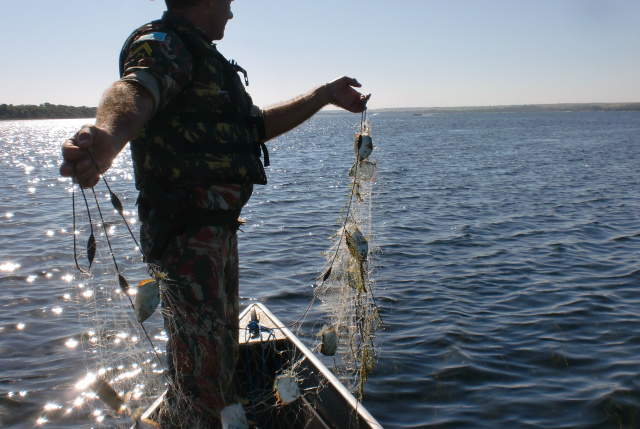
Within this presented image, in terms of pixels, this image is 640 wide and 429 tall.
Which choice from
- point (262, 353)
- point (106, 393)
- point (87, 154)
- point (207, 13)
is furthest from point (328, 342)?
point (87, 154)

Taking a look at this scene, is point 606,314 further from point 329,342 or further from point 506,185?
point 506,185

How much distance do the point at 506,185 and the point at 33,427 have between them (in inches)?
791

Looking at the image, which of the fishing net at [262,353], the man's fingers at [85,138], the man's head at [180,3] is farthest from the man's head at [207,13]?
the man's fingers at [85,138]

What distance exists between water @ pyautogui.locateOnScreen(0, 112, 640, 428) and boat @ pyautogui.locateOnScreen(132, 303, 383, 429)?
1.58 m

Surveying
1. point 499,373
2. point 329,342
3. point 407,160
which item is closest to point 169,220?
point 329,342

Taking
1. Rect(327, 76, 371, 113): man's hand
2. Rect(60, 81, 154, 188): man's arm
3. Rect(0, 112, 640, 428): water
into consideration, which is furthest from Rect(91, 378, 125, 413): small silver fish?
Rect(0, 112, 640, 428): water

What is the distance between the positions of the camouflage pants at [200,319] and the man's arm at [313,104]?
0.93m

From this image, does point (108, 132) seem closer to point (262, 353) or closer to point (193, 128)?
point (193, 128)

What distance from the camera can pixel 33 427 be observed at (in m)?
6.12

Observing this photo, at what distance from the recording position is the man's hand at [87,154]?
6.82ft

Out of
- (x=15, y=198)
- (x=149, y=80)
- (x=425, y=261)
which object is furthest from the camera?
(x=15, y=198)

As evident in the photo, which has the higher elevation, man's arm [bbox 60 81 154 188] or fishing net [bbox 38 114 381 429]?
man's arm [bbox 60 81 154 188]

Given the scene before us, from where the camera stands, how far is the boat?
14.2 feet

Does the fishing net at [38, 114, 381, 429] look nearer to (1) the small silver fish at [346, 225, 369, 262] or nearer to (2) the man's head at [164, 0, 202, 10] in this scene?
(1) the small silver fish at [346, 225, 369, 262]
